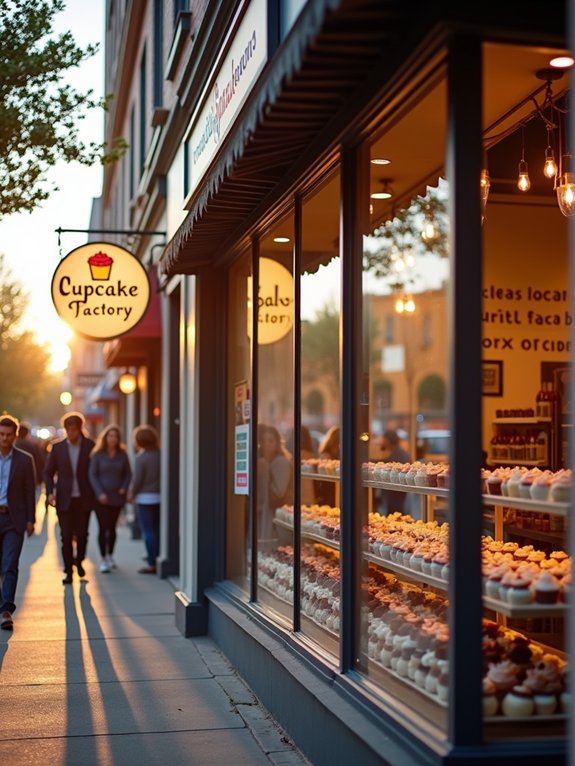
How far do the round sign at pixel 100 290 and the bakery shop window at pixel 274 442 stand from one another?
2396 millimetres

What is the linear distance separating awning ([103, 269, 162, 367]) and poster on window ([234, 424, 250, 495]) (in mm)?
4892

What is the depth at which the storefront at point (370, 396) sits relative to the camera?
434cm

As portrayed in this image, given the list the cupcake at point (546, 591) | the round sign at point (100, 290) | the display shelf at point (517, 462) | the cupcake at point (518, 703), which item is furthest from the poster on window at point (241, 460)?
the cupcake at point (518, 703)

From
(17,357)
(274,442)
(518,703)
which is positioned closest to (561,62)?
(518,703)

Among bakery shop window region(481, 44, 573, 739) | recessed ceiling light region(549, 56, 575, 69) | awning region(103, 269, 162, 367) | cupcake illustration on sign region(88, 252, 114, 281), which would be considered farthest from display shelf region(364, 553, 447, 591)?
awning region(103, 269, 162, 367)

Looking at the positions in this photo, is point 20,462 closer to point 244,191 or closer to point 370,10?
point 244,191

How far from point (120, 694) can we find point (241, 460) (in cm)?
230

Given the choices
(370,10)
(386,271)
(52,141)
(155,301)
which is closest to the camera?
(370,10)

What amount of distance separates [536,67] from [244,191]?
2.54 meters

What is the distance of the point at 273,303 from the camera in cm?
847

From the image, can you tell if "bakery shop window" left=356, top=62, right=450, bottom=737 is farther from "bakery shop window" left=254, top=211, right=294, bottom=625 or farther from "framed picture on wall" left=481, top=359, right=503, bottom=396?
"framed picture on wall" left=481, top=359, right=503, bottom=396

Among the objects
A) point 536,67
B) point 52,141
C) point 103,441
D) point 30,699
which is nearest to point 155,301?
point 103,441

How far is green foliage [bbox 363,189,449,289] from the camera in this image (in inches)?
378

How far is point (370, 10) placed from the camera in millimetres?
4207
